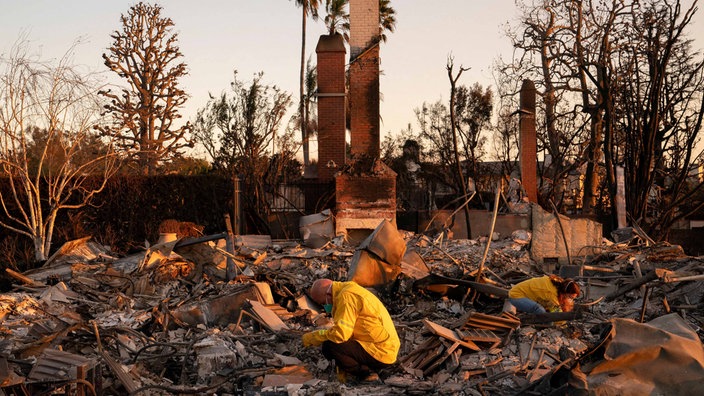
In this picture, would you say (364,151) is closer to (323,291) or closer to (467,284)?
(467,284)

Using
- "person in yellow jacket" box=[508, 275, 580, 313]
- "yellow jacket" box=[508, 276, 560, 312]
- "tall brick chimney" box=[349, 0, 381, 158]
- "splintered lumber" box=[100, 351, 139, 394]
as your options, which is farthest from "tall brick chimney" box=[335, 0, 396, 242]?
"splintered lumber" box=[100, 351, 139, 394]

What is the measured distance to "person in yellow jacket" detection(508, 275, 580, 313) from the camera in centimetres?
1007

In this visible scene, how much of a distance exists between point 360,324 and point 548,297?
361 centimetres

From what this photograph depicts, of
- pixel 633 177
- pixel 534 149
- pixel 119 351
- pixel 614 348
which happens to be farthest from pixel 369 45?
pixel 614 348

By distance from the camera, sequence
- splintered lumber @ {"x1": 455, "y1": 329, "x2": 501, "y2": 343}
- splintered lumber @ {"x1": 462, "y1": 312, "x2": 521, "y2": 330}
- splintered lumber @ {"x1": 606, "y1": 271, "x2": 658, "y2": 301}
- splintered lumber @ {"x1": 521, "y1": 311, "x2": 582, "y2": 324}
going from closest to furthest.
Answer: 1. splintered lumber @ {"x1": 455, "y1": 329, "x2": 501, "y2": 343}
2. splintered lumber @ {"x1": 462, "y1": 312, "x2": 521, "y2": 330}
3. splintered lumber @ {"x1": 521, "y1": 311, "x2": 582, "y2": 324}
4. splintered lumber @ {"x1": 606, "y1": 271, "x2": 658, "y2": 301}

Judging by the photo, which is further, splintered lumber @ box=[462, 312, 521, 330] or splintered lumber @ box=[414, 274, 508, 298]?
splintered lumber @ box=[414, 274, 508, 298]

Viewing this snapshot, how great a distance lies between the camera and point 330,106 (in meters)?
20.3

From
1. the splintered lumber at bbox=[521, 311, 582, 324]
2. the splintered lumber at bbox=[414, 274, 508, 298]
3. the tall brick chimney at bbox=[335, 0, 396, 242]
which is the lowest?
the splintered lumber at bbox=[521, 311, 582, 324]

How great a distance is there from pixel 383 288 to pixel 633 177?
10.8 m

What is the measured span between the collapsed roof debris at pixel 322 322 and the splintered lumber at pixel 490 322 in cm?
2

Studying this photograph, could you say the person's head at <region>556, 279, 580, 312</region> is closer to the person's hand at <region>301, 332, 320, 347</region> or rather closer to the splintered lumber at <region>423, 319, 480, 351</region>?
the splintered lumber at <region>423, 319, 480, 351</region>

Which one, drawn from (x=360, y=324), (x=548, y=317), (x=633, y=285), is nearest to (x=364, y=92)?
(x=633, y=285)

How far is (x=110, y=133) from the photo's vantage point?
71.2 feet

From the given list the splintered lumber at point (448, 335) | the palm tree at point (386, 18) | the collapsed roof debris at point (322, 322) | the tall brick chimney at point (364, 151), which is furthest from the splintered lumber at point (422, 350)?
the palm tree at point (386, 18)
